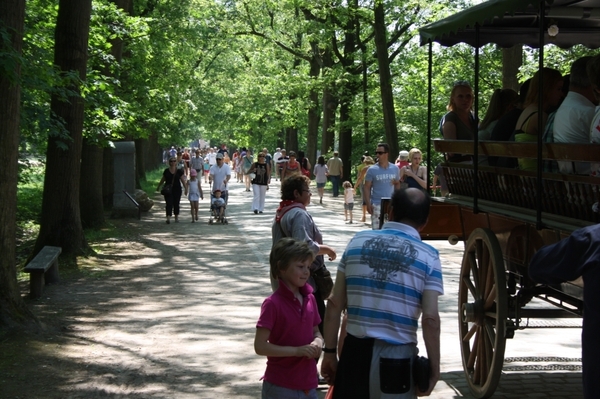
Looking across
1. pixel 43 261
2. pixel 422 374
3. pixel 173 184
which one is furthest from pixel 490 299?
pixel 173 184

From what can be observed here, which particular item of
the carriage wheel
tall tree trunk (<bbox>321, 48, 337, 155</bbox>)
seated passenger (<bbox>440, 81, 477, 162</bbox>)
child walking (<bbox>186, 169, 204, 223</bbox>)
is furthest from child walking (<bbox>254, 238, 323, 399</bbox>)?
tall tree trunk (<bbox>321, 48, 337, 155</bbox>)

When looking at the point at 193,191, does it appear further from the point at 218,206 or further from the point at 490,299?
the point at 490,299

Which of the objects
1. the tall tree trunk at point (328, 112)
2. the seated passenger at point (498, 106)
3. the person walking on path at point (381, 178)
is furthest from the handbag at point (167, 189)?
the tall tree trunk at point (328, 112)

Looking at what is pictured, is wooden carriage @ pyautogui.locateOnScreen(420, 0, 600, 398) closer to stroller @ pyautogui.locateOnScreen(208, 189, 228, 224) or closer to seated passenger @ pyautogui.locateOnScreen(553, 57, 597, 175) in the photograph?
seated passenger @ pyautogui.locateOnScreen(553, 57, 597, 175)

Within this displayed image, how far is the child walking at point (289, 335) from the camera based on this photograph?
4844mm

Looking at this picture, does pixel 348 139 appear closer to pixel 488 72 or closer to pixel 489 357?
pixel 488 72

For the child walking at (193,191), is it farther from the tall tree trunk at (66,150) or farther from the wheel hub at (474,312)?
the wheel hub at (474,312)

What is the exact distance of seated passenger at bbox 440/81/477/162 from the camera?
889 centimetres

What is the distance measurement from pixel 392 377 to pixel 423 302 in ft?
1.27

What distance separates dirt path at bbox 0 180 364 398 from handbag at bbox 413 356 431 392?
11.0ft

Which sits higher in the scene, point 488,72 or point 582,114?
point 488,72

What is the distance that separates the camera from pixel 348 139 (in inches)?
1598

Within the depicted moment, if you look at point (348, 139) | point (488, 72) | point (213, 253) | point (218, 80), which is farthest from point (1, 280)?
point (218, 80)

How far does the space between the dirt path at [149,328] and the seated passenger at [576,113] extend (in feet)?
10.4
